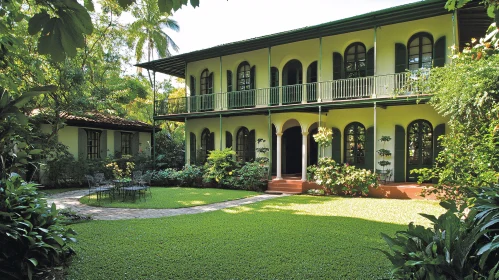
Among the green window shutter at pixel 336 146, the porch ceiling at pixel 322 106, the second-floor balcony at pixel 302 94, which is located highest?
the second-floor balcony at pixel 302 94

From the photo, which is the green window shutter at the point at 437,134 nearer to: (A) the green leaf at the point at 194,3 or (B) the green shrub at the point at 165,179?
(B) the green shrub at the point at 165,179

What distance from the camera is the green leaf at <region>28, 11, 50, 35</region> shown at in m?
1.73

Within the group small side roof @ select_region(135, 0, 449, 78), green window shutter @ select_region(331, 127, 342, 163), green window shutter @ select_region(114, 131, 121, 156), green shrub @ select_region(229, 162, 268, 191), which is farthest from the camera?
green window shutter @ select_region(114, 131, 121, 156)

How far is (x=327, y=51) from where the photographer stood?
1448 cm

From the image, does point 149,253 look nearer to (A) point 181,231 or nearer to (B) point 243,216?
(A) point 181,231

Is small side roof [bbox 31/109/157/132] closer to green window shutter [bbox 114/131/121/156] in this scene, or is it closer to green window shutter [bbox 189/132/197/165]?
green window shutter [bbox 114/131/121/156]

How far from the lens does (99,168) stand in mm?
16531

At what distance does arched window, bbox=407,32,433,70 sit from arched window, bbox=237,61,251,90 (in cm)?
780

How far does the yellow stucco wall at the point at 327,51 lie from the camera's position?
1224 cm

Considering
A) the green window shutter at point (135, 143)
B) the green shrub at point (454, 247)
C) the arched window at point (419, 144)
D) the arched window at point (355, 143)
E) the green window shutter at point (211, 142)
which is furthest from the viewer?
the green window shutter at point (135, 143)

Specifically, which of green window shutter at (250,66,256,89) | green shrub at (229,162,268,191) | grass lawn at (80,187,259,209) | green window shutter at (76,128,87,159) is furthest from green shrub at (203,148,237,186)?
green window shutter at (76,128,87,159)

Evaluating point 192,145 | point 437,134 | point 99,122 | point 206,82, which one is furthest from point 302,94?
point 99,122

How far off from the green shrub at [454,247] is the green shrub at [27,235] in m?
3.97

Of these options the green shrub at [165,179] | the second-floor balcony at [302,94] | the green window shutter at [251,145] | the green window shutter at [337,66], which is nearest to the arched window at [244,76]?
the second-floor balcony at [302,94]
